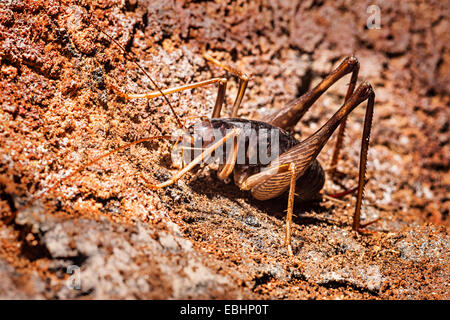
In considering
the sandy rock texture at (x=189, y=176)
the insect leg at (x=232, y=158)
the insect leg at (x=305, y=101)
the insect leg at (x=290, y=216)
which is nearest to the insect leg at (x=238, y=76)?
the sandy rock texture at (x=189, y=176)

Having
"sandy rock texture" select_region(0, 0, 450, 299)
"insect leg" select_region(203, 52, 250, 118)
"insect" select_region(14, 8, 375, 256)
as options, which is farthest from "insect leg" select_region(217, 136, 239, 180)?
"insect leg" select_region(203, 52, 250, 118)

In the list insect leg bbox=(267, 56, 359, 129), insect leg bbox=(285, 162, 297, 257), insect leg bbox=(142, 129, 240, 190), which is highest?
insect leg bbox=(267, 56, 359, 129)

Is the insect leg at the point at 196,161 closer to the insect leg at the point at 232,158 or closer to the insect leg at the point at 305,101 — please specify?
the insect leg at the point at 232,158

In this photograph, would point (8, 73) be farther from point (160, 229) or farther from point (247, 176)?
point (247, 176)

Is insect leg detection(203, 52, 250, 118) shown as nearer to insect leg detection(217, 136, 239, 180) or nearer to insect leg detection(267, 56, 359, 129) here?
insect leg detection(267, 56, 359, 129)

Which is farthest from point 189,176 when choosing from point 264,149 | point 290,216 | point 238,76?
point 238,76

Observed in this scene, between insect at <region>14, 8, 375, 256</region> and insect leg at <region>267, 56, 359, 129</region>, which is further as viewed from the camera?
insect leg at <region>267, 56, 359, 129</region>

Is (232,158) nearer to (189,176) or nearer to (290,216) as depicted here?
(189,176)
